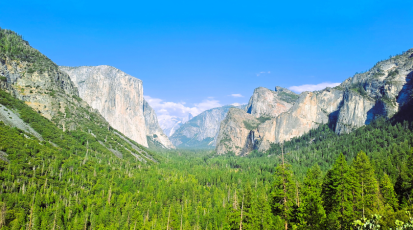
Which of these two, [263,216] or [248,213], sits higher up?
[248,213]

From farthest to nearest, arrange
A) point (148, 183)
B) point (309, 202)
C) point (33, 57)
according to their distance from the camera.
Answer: point (33, 57) → point (148, 183) → point (309, 202)

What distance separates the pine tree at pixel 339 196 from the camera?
113ft

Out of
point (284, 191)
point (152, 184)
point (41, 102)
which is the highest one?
point (41, 102)

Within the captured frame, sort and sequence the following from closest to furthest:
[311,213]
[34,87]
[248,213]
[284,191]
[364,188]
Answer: [284,191], [311,213], [248,213], [364,188], [34,87]

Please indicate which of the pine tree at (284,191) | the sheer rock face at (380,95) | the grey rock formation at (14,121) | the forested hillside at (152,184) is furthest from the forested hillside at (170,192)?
the sheer rock face at (380,95)

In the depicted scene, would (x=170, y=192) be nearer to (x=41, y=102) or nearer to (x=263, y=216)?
(x=263, y=216)

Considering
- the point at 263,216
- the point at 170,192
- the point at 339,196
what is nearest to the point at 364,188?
the point at 339,196

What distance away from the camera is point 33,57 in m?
153

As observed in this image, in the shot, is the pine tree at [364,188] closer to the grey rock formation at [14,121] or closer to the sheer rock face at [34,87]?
the grey rock formation at [14,121]

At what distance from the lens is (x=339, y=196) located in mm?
36844

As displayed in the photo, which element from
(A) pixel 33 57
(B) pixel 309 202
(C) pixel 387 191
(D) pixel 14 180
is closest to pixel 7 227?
(D) pixel 14 180

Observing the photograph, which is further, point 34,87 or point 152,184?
point 34,87

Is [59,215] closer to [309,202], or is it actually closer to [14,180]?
[14,180]

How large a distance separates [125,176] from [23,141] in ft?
126
